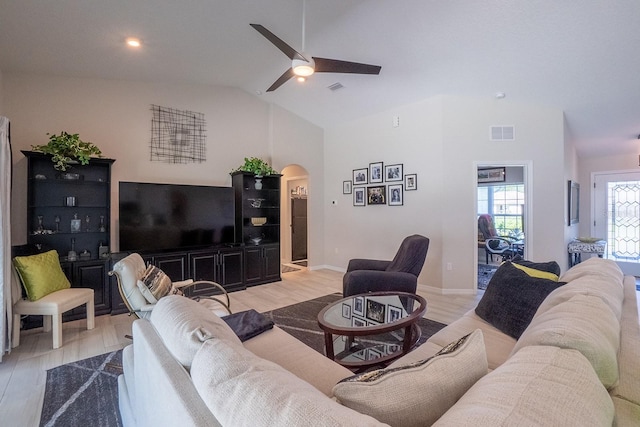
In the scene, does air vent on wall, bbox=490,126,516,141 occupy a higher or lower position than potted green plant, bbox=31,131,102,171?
higher

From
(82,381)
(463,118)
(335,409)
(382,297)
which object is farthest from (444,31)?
(82,381)

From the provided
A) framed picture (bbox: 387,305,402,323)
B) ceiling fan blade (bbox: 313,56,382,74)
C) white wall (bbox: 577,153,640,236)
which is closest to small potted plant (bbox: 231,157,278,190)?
ceiling fan blade (bbox: 313,56,382,74)

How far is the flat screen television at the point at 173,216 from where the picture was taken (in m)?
4.00

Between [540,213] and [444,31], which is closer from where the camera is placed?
[444,31]

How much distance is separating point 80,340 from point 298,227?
4881mm

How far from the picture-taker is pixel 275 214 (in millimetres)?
5414

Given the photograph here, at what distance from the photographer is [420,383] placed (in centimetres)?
81

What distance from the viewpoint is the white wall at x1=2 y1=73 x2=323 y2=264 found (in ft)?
11.8

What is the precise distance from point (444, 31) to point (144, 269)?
3.73 metres

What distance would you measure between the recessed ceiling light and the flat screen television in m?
1.69

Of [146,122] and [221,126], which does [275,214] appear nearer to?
[221,126]

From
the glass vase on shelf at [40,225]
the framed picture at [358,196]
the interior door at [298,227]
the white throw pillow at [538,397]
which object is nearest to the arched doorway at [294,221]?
the interior door at [298,227]

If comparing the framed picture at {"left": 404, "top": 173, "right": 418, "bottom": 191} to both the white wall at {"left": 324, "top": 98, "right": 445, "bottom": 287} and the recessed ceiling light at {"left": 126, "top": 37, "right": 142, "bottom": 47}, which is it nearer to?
the white wall at {"left": 324, "top": 98, "right": 445, "bottom": 287}

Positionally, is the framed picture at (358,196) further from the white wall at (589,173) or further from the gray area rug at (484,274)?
the white wall at (589,173)
